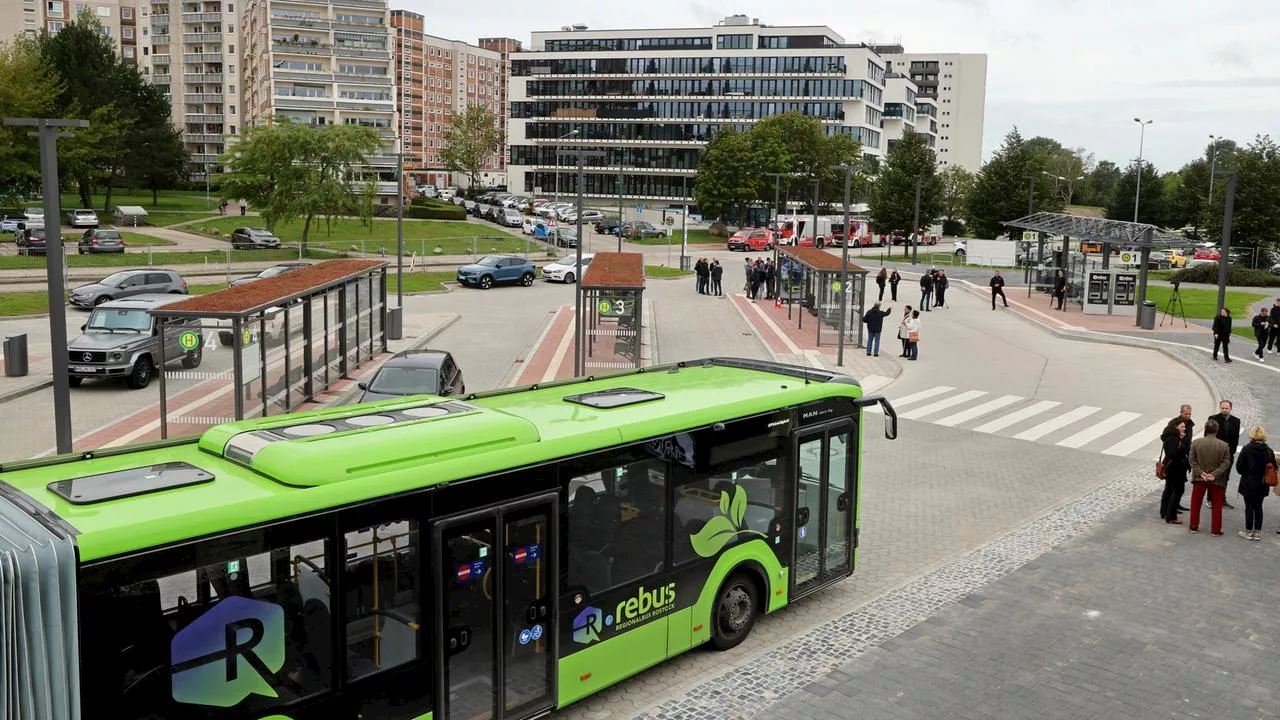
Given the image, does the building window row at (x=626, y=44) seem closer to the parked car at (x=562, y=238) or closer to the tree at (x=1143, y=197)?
the tree at (x=1143, y=197)

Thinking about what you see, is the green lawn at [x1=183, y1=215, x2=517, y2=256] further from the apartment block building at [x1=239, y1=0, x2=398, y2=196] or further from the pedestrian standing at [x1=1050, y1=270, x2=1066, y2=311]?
the pedestrian standing at [x1=1050, y1=270, x2=1066, y2=311]

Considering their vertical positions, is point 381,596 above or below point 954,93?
below

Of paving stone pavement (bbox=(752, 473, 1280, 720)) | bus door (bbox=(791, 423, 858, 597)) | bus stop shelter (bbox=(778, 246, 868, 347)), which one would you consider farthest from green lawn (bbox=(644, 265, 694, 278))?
bus door (bbox=(791, 423, 858, 597))

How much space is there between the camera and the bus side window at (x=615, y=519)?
829 centimetres

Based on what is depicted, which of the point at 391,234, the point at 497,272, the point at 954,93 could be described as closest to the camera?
the point at 497,272

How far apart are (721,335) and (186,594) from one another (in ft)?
91.9

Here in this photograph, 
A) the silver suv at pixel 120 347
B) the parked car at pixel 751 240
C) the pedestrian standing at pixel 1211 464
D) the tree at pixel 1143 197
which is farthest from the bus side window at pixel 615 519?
the tree at pixel 1143 197

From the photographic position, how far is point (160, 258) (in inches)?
1911

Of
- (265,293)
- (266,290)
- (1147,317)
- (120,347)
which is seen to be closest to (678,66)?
(1147,317)

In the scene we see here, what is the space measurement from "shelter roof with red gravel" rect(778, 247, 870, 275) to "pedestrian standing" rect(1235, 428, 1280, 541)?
58.0 ft

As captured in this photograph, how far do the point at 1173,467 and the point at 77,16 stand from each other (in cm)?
11809

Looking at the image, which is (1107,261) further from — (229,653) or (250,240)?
(229,653)

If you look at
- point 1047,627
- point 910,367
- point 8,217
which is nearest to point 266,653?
point 1047,627

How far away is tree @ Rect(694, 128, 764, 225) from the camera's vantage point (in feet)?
280
